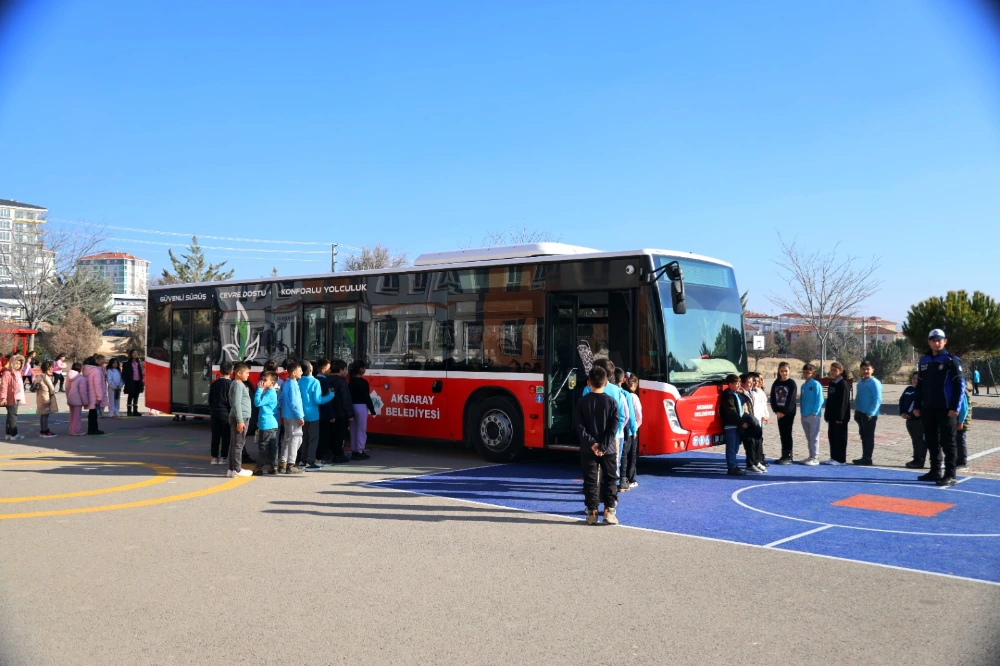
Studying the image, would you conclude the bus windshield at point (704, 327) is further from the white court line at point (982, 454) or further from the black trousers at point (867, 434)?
the white court line at point (982, 454)

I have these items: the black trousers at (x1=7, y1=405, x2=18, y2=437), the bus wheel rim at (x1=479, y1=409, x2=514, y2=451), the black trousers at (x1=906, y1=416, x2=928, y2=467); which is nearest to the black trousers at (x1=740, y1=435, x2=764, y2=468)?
the black trousers at (x1=906, y1=416, x2=928, y2=467)

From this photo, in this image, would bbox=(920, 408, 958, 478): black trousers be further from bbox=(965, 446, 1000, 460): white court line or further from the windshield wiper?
bbox=(965, 446, 1000, 460): white court line

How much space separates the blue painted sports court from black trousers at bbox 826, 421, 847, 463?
0.65m

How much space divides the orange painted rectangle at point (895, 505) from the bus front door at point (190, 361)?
1383 centimetres

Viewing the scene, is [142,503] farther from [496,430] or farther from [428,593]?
[496,430]

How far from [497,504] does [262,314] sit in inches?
363

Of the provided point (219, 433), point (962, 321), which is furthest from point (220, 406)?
point (962, 321)

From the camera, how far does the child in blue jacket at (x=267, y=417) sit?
12.3 metres

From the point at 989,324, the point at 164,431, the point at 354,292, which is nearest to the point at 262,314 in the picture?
the point at 354,292

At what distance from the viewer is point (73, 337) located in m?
53.8

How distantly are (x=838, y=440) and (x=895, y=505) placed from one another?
438 cm

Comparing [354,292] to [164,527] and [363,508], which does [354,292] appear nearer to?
[363,508]

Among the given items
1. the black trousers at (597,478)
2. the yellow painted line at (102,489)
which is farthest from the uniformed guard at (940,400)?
the yellow painted line at (102,489)

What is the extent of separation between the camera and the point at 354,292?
1591 cm
